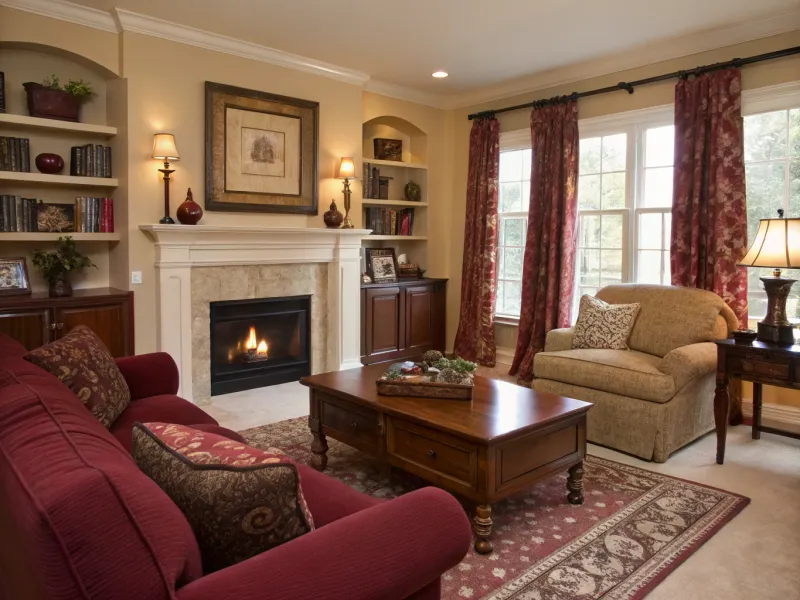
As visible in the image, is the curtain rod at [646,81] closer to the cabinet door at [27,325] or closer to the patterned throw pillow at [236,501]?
the cabinet door at [27,325]

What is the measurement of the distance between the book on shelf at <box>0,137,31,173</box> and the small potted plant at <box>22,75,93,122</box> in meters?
0.21

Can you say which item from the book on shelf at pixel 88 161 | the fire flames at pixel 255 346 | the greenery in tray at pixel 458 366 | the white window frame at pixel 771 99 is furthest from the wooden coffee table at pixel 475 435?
the book on shelf at pixel 88 161

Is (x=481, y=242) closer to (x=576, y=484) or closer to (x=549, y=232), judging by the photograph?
(x=549, y=232)

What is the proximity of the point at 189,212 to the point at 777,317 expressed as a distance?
3.84m

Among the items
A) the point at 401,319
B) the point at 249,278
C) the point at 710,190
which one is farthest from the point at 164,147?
the point at 710,190

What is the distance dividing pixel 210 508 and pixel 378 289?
4613 millimetres

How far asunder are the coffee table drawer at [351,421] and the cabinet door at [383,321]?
247 cm

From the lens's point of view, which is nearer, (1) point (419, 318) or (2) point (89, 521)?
(2) point (89, 521)

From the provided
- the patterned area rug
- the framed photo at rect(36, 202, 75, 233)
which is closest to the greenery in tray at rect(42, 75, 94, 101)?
the framed photo at rect(36, 202, 75, 233)

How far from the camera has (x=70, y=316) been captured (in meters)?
3.91

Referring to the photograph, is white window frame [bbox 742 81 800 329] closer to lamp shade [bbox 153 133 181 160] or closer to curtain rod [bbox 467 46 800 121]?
curtain rod [bbox 467 46 800 121]

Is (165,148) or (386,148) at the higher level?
(386,148)

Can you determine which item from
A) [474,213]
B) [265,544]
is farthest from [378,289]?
A: [265,544]

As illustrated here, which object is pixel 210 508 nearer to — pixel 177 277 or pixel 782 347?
pixel 782 347
